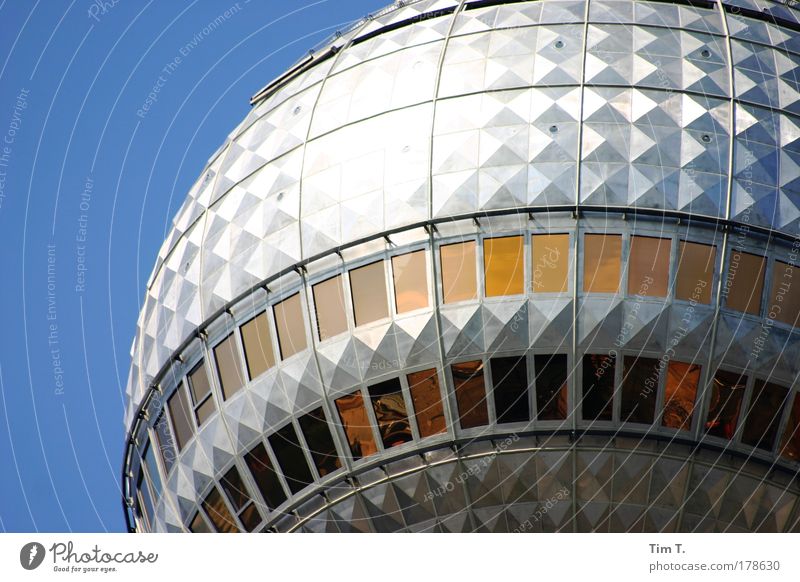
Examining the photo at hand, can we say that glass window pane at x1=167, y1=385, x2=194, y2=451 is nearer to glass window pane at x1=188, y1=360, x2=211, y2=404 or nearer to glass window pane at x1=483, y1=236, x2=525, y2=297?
glass window pane at x1=188, y1=360, x2=211, y2=404

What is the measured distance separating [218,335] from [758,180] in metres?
10.1

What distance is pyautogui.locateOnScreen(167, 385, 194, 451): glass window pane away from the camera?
27.5 metres

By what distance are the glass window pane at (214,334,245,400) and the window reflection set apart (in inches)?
56.1

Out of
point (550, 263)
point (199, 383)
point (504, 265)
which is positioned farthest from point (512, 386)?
point (199, 383)

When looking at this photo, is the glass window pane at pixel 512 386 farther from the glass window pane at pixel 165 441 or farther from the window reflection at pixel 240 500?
the glass window pane at pixel 165 441

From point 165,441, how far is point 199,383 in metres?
1.68

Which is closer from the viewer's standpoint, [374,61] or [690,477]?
[690,477]

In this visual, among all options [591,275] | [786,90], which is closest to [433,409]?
[591,275]

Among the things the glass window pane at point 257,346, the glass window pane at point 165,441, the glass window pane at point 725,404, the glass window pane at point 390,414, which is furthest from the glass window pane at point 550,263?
the glass window pane at point 165,441

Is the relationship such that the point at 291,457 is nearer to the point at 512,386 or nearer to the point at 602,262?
the point at 512,386

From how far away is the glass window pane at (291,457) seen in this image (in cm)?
2573

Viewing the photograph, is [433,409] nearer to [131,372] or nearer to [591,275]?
[591,275]

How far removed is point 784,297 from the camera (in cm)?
2511

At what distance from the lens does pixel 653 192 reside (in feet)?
82.9
